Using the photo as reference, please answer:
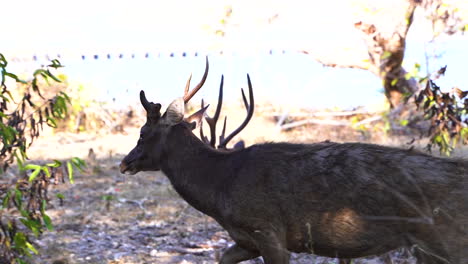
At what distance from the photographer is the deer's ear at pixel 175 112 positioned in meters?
5.37

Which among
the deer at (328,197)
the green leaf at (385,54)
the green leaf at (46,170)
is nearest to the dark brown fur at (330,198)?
the deer at (328,197)

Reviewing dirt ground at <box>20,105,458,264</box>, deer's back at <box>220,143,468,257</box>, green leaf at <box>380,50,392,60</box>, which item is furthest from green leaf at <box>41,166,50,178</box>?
green leaf at <box>380,50,392,60</box>

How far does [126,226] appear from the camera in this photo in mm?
8750

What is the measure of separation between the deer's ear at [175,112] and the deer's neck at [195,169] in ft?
0.19

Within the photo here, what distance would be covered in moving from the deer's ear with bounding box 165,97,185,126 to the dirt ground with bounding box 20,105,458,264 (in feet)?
6.34

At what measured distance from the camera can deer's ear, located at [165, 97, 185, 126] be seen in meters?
5.37

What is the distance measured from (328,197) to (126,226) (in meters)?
4.65

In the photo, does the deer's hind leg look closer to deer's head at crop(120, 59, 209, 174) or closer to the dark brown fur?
the dark brown fur

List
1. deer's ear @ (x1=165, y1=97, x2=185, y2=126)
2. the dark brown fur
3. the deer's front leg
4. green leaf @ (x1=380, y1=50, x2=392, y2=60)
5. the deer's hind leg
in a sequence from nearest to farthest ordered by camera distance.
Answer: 1. the dark brown fur
2. the deer's hind leg
3. the deer's front leg
4. deer's ear @ (x1=165, y1=97, x2=185, y2=126)
5. green leaf @ (x1=380, y1=50, x2=392, y2=60)

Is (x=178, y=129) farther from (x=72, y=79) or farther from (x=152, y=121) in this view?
(x=72, y=79)

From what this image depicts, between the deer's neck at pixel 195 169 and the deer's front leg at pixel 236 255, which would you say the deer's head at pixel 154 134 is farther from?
the deer's front leg at pixel 236 255

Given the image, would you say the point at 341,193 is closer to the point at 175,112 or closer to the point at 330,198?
the point at 330,198

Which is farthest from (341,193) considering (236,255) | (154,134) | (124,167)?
(124,167)

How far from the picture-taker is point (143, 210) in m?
9.59
